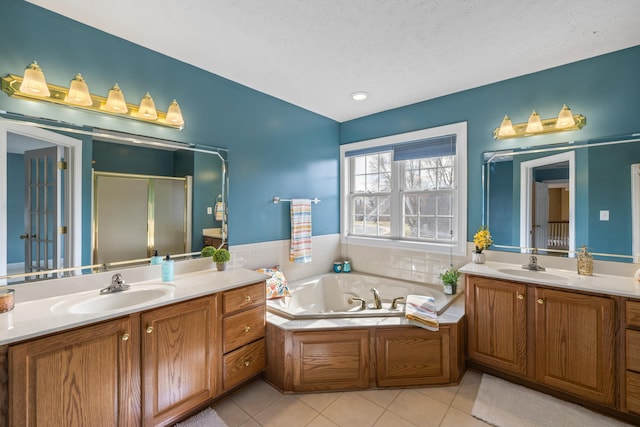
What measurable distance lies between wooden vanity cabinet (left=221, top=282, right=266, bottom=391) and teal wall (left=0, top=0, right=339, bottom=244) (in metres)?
0.70

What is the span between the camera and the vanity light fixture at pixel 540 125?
2.18 meters

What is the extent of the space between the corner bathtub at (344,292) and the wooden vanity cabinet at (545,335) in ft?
1.34

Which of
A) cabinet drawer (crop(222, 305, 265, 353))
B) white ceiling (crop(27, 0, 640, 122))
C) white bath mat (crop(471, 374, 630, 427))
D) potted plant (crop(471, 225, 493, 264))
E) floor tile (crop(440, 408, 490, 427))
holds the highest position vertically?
white ceiling (crop(27, 0, 640, 122))

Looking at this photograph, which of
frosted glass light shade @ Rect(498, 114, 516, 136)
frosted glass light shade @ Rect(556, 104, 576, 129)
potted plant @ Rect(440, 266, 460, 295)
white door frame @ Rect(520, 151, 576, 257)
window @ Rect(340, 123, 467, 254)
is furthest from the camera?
window @ Rect(340, 123, 467, 254)

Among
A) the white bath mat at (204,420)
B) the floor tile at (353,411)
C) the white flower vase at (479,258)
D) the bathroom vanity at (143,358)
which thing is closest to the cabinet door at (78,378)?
the bathroom vanity at (143,358)

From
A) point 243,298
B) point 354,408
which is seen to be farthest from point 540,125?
point 243,298

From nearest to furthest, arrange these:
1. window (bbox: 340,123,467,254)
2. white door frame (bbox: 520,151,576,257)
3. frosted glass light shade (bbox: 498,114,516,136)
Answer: white door frame (bbox: 520,151,576,257), frosted glass light shade (bbox: 498,114,516,136), window (bbox: 340,123,467,254)

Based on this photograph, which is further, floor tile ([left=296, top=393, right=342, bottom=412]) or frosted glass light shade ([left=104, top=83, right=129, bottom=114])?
floor tile ([left=296, top=393, right=342, bottom=412])

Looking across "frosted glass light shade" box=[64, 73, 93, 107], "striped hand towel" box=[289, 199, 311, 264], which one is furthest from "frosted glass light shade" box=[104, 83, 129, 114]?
"striped hand towel" box=[289, 199, 311, 264]

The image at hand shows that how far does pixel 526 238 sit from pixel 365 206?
5.66ft

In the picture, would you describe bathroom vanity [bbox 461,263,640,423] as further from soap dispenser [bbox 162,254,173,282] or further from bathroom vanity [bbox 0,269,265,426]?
soap dispenser [bbox 162,254,173,282]

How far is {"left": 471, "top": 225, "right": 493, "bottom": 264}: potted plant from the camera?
8.23ft

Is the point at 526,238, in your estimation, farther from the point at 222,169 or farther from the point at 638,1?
the point at 222,169

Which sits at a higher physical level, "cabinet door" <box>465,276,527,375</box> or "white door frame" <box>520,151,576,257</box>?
"white door frame" <box>520,151,576,257</box>
